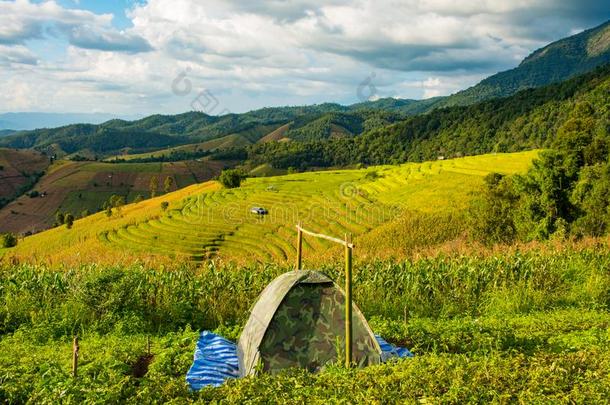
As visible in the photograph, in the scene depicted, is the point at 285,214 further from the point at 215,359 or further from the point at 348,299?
the point at 348,299

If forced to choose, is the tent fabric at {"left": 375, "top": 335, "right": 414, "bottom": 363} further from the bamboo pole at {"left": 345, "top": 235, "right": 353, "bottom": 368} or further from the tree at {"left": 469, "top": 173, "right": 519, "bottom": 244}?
the tree at {"left": 469, "top": 173, "right": 519, "bottom": 244}

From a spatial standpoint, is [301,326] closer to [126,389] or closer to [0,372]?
[126,389]

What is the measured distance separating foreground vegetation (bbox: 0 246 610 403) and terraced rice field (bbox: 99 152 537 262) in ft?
81.1

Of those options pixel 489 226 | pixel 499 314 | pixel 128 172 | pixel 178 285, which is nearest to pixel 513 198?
pixel 489 226

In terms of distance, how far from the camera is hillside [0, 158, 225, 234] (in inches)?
5758

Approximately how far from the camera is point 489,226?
37062 millimetres

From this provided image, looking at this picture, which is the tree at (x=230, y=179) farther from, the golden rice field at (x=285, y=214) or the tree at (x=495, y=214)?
the tree at (x=495, y=214)

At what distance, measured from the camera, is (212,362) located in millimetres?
9867

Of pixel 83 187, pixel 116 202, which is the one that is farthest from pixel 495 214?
pixel 83 187

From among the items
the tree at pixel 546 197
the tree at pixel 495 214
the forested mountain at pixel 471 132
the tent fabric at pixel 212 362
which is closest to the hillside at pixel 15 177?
the forested mountain at pixel 471 132

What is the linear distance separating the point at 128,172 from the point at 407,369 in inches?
7542

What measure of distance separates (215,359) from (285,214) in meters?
50.4

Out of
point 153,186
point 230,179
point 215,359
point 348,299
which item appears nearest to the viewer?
point 348,299

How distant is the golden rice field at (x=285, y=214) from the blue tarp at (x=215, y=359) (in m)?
26.3
